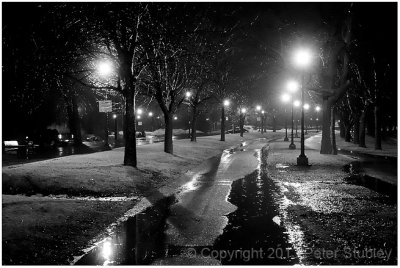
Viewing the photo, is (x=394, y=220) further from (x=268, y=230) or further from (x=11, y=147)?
(x=11, y=147)

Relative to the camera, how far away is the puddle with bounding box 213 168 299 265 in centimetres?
614

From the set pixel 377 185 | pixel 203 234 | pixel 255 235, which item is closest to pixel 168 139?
pixel 377 185

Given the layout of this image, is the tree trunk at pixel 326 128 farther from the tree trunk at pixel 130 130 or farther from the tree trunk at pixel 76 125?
the tree trunk at pixel 76 125

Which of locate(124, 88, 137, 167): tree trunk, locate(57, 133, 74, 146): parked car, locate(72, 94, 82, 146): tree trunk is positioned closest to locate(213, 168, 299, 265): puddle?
locate(124, 88, 137, 167): tree trunk

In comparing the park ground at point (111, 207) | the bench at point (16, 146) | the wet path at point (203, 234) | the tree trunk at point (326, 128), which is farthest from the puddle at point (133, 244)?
the bench at point (16, 146)

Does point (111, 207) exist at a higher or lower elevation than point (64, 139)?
lower

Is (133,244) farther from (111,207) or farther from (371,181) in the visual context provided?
(371,181)

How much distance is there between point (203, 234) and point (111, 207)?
10.7 ft

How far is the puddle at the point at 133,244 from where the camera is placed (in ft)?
19.9

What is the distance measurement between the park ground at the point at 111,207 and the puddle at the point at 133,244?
0.32 m

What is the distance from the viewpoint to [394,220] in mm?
8289

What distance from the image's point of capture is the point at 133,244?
680cm

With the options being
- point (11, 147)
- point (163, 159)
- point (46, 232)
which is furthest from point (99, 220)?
point (11, 147)

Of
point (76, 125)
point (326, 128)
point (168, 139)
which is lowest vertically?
point (168, 139)
